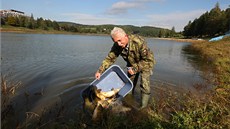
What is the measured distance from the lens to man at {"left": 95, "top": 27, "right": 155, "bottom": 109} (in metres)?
4.13

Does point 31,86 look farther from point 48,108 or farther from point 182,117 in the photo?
point 182,117

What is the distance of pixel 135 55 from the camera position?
14.9 feet

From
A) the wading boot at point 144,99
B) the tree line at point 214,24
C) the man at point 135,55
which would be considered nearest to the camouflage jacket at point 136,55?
the man at point 135,55

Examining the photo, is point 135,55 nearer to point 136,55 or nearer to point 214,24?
point 136,55

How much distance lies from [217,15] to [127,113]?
71742 millimetres

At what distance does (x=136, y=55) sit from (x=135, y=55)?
0.10 ft

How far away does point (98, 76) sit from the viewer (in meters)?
4.66

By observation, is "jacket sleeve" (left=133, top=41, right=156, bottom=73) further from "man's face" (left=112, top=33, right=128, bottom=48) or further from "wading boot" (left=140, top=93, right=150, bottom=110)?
"wading boot" (left=140, top=93, right=150, bottom=110)

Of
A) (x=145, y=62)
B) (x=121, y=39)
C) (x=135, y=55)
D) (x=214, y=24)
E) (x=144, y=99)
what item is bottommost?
(x=144, y=99)

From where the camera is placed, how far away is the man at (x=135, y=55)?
413cm

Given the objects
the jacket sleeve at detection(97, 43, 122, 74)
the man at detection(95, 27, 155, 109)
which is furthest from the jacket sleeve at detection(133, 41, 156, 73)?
the jacket sleeve at detection(97, 43, 122, 74)

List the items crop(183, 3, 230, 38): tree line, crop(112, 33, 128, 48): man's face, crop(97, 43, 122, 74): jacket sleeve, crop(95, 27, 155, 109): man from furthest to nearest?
crop(183, 3, 230, 38): tree line, crop(97, 43, 122, 74): jacket sleeve, crop(95, 27, 155, 109): man, crop(112, 33, 128, 48): man's face

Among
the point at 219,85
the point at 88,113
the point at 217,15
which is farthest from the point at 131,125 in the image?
the point at 217,15

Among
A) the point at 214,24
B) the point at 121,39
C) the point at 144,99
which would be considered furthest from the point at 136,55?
the point at 214,24
